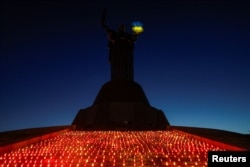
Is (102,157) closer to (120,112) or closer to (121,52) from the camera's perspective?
(120,112)

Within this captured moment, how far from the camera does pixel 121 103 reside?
27.0 metres

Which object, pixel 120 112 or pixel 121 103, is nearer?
pixel 120 112

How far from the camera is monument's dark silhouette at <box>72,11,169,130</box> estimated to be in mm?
26203

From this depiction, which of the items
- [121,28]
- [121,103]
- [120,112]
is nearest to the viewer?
[120,112]

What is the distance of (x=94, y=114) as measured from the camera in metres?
26.8

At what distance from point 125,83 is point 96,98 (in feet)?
9.25

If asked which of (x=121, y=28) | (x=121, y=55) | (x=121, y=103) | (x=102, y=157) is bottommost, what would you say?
(x=102, y=157)

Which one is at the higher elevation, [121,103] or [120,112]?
[121,103]

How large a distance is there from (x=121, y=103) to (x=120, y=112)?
0.79 m

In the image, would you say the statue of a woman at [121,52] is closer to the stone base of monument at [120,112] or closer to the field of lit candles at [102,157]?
the stone base of monument at [120,112]

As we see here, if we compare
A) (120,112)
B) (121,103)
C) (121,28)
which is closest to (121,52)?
(121,28)

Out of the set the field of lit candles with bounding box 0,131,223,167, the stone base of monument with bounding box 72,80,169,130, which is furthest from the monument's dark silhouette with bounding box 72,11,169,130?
the field of lit candles with bounding box 0,131,223,167

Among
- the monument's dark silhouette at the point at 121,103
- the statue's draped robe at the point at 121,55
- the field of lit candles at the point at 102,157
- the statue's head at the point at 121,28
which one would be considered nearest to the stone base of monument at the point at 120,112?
the monument's dark silhouette at the point at 121,103

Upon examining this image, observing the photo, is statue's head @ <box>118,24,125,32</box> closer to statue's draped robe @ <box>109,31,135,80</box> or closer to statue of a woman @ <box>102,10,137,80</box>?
statue of a woman @ <box>102,10,137,80</box>
